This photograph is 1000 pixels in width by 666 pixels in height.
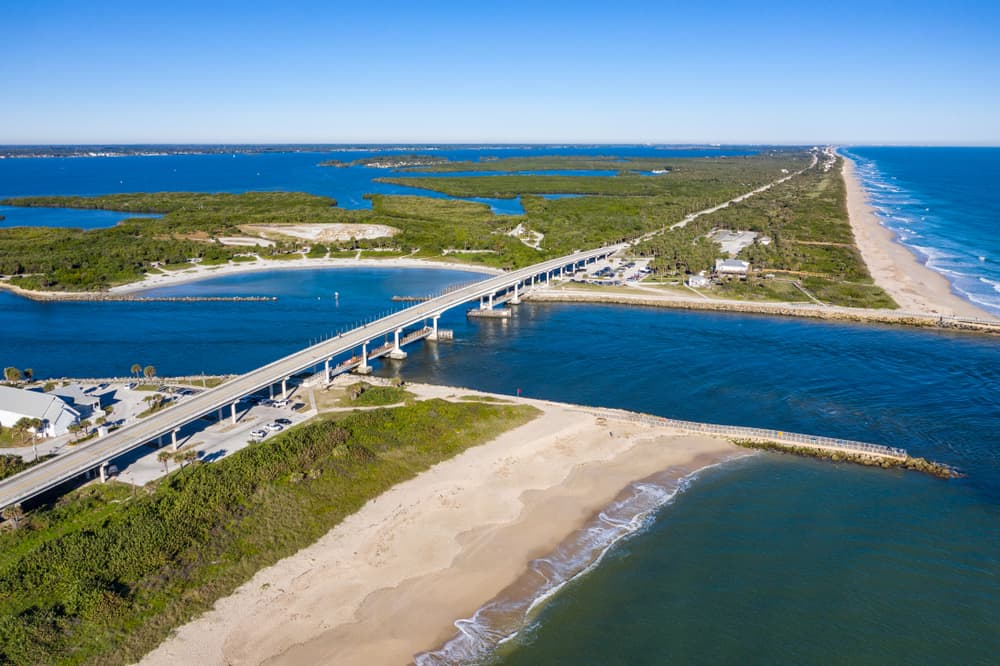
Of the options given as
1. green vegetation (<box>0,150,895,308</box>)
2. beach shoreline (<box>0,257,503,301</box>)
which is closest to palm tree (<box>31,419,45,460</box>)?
beach shoreline (<box>0,257,503,301</box>)

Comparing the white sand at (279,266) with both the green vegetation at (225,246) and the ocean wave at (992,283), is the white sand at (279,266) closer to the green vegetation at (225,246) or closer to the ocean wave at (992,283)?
the green vegetation at (225,246)

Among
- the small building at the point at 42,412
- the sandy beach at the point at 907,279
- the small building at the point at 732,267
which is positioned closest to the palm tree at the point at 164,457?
the small building at the point at 42,412

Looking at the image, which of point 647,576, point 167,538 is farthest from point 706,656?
point 167,538

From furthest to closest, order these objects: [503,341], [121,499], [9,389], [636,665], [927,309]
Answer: [927,309], [503,341], [9,389], [121,499], [636,665]

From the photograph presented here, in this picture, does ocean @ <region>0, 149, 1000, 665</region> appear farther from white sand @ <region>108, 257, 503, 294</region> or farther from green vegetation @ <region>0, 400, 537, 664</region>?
white sand @ <region>108, 257, 503, 294</region>

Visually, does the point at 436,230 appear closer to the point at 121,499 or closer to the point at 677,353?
the point at 677,353

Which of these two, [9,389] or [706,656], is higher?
[9,389]
